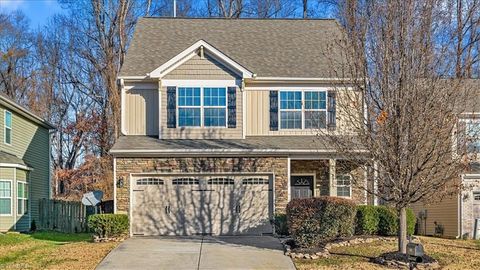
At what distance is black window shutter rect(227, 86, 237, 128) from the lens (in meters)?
21.5

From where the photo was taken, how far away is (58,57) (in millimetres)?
41844

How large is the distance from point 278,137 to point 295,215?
552 centimetres

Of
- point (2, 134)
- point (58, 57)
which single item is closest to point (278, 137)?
point (2, 134)

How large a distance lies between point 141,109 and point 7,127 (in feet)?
22.0

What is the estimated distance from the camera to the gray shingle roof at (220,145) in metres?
20.3

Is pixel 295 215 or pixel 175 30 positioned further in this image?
pixel 175 30

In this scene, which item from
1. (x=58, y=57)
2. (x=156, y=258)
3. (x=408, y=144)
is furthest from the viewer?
(x=58, y=57)

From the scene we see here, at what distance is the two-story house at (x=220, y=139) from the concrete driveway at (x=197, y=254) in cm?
149

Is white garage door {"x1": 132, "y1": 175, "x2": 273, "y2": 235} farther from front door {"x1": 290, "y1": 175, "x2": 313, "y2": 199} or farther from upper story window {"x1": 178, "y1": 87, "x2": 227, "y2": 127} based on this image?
front door {"x1": 290, "y1": 175, "x2": 313, "y2": 199}

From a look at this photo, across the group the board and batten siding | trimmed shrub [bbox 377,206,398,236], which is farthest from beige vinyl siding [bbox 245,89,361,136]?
the board and batten siding

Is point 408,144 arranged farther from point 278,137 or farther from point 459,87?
point 278,137

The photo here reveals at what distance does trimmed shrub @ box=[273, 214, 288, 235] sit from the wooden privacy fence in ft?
31.7

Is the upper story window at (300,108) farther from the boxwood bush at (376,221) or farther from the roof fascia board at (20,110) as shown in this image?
the roof fascia board at (20,110)

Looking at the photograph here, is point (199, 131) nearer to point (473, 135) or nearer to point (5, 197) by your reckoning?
point (5, 197)
